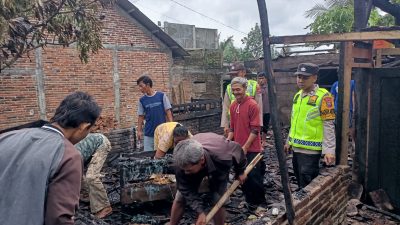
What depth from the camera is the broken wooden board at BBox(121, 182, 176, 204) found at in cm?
459

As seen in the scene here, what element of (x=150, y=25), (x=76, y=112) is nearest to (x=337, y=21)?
(x=150, y=25)

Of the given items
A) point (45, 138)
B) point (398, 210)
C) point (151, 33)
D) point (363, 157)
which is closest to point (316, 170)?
point (363, 157)

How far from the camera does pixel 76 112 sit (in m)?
2.10

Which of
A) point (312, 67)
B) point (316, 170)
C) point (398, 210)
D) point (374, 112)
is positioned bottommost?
point (398, 210)

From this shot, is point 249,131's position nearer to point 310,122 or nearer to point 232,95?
point 310,122

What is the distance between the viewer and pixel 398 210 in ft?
16.3

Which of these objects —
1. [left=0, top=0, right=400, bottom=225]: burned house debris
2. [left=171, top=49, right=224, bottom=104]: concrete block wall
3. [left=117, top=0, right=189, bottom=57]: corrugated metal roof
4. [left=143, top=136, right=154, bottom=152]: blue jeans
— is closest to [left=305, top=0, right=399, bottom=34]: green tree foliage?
[left=0, top=0, right=400, bottom=225]: burned house debris

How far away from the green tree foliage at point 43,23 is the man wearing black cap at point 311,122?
3628 mm

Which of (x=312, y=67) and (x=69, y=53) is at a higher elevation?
(x=69, y=53)

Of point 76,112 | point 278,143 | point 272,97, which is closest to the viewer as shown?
point 76,112

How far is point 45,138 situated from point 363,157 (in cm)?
488

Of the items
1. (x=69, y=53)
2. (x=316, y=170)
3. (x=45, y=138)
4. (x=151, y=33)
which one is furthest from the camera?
(x=151, y=33)

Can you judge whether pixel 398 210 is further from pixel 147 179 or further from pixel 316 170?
pixel 147 179

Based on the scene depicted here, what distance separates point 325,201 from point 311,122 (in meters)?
1.03
